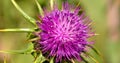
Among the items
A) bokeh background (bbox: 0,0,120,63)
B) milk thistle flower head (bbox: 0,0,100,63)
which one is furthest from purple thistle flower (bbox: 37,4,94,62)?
bokeh background (bbox: 0,0,120,63)

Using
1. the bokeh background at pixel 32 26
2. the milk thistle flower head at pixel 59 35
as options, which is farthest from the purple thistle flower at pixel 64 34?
the bokeh background at pixel 32 26

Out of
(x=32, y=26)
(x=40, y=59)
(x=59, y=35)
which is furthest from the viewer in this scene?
(x=32, y=26)

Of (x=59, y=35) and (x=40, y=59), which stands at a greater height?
(x=59, y=35)

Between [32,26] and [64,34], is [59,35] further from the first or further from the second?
[32,26]

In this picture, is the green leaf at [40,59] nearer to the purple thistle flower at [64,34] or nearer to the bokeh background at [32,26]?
the purple thistle flower at [64,34]

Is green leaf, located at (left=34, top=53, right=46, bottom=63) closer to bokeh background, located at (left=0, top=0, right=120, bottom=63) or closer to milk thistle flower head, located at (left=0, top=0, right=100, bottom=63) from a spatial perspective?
milk thistle flower head, located at (left=0, top=0, right=100, bottom=63)

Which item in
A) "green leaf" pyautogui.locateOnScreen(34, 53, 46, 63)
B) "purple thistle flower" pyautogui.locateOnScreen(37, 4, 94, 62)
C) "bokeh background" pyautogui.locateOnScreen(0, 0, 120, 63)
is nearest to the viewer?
"green leaf" pyautogui.locateOnScreen(34, 53, 46, 63)

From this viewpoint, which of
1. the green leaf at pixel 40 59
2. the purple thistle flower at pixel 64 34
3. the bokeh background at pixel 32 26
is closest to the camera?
the green leaf at pixel 40 59

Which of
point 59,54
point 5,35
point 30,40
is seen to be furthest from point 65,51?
point 5,35

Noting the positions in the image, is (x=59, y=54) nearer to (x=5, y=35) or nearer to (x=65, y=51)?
(x=65, y=51)

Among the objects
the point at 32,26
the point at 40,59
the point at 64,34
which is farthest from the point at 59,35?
the point at 32,26
